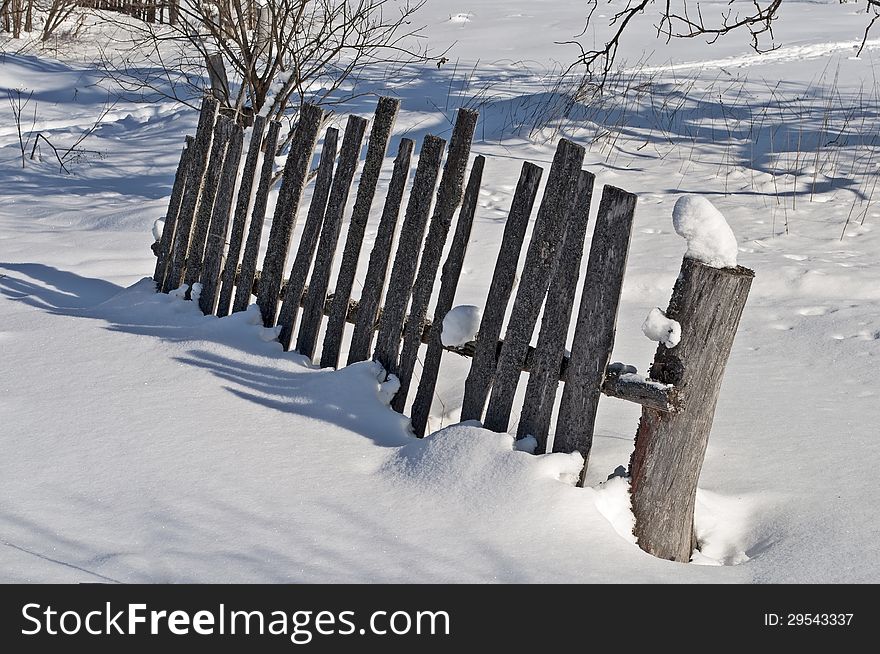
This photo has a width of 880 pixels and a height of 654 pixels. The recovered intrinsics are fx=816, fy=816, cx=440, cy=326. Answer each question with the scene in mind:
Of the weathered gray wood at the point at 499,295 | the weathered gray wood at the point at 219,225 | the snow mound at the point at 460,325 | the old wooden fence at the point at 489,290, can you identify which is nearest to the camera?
the old wooden fence at the point at 489,290

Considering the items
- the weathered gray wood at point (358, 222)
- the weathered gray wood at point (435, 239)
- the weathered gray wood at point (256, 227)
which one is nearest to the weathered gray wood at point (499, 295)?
the weathered gray wood at point (435, 239)

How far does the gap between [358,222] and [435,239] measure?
443 millimetres

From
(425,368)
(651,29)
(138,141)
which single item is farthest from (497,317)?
(651,29)

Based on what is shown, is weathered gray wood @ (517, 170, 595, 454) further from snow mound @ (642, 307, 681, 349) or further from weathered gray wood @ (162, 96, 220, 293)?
weathered gray wood @ (162, 96, 220, 293)

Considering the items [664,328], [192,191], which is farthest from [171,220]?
[664,328]

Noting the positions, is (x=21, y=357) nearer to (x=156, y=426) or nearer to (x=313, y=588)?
(x=156, y=426)

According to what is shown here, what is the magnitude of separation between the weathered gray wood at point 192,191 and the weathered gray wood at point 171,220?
2 centimetres

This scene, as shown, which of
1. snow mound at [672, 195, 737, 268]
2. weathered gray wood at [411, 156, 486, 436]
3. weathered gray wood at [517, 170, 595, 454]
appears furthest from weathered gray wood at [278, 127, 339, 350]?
snow mound at [672, 195, 737, 268]

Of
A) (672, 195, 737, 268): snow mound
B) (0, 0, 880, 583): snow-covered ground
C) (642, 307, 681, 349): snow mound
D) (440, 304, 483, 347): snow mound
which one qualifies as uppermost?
(672, 195, 737, 268): snow mound

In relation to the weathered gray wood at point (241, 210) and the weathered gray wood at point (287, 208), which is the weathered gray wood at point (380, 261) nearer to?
the weathered gray wood at point (287, 208)

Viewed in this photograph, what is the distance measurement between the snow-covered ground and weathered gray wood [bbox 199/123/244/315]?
0.17m

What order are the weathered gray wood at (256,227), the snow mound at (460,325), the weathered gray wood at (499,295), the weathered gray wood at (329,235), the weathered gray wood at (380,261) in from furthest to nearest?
A: 1. the weathered gray wood at (256,227)
2. the weathered gray wood at (329,235)
3. the weathered gray wood at (380,261)
4. the snow mound at (460,325)
5. the weathered gray wood at (499,295)

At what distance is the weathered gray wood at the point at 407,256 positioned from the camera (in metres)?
3.12

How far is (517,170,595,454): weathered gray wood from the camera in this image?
2.67 metres
